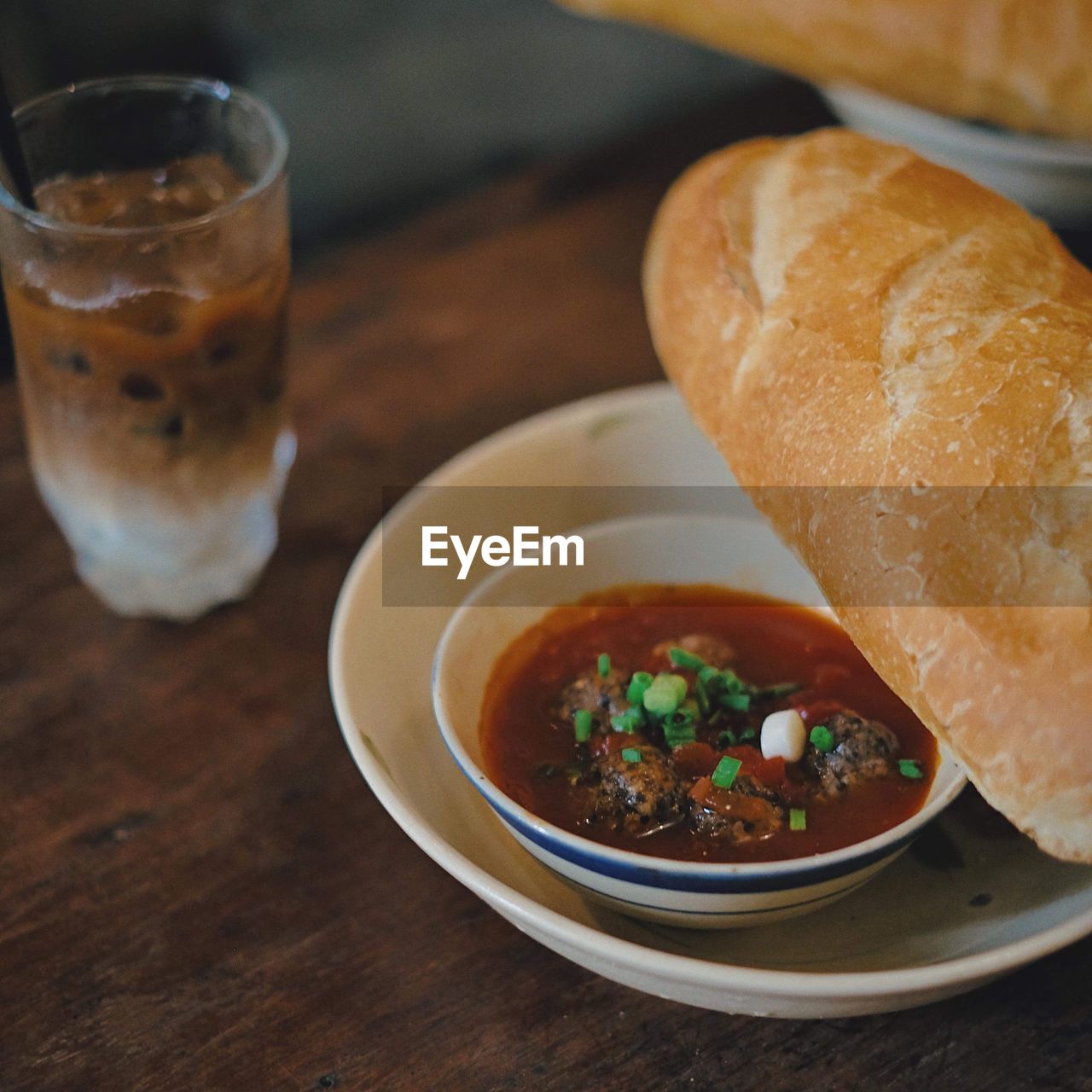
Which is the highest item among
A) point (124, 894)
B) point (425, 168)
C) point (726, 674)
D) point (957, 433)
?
point (957, 433)

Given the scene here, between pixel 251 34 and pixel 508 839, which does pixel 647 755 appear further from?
pixel 251 34

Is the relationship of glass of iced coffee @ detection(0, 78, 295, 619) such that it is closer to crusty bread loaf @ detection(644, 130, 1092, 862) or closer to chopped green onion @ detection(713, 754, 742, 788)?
crusty bread loaf @ detection(644, 130, 1092, 862)

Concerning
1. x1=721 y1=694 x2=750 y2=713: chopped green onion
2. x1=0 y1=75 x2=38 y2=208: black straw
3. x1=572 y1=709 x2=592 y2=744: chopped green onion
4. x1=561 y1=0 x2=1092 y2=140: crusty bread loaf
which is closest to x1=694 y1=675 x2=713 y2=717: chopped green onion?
x1=721 y1=694 x2=750 y2=713: chopped green onion

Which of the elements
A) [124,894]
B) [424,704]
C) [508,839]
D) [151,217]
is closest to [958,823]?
[508,839]

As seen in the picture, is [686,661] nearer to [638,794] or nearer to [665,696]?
[665,696]

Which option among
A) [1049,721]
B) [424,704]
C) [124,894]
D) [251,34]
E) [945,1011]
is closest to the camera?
[1049,721]
